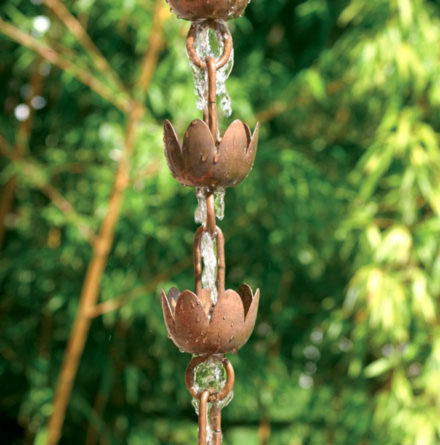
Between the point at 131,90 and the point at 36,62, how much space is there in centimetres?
46

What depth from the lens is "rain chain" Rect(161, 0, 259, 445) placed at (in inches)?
17.7

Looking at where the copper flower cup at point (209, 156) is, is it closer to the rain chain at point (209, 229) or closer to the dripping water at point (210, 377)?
the rain chain at point (209, 229)

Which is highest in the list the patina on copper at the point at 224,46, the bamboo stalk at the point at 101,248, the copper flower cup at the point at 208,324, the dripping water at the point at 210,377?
the bamboo stalk at the point at 101,248

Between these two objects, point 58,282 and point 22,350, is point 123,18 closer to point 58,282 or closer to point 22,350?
point 58,282

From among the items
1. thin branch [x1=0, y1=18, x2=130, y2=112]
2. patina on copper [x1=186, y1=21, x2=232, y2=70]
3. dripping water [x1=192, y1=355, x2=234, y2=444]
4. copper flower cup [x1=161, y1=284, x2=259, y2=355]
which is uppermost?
thin branch [x1=0, y1=18, x2=130, y2=112]

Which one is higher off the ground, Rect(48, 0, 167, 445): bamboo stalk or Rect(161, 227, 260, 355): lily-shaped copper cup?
Rect(48, 0, 167, 445): bamboo stalk

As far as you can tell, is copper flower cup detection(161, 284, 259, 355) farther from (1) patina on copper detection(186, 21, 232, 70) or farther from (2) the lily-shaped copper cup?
(1) patina on copper detection(186, 21, 232, 70)

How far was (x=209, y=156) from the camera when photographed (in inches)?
18.0

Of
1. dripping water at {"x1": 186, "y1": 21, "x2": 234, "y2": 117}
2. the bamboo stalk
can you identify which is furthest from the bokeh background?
dripping water at {"x1": 186, "y1": 21, "x2": 234, "y2": 117}

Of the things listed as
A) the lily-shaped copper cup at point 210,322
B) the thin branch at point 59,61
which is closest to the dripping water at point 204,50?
the lily-shaped copper cup at point 210,322

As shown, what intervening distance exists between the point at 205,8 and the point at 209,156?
0.10 meters

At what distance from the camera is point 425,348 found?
82.0 inches

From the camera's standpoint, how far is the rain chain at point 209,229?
1.47ft

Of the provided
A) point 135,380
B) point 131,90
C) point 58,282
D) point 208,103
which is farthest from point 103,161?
point 208,103
